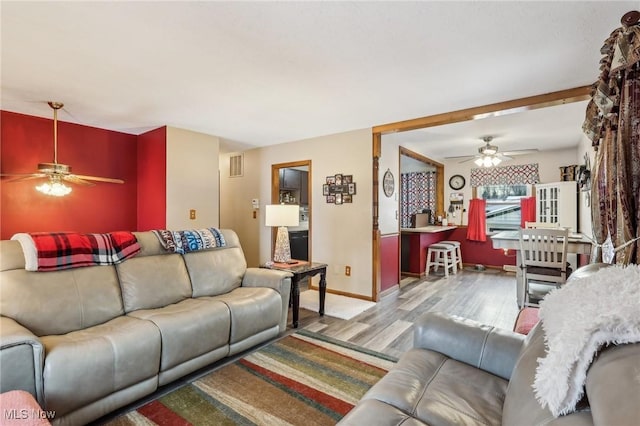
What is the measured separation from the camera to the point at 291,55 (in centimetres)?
216

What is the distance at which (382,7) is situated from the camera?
166 centimetres

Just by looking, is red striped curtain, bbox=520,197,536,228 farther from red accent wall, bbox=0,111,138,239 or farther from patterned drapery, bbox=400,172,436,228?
red accent wall, bbox=0,111,138,239

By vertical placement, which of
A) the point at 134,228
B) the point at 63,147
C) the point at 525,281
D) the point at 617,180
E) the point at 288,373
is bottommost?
the point at 288,373

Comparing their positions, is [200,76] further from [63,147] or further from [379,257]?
[379,257]

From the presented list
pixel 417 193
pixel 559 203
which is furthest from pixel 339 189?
pixel 559 203

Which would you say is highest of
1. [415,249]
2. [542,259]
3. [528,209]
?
[528,209]

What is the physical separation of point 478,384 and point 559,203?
5132mm

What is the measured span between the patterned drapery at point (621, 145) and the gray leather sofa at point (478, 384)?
2.09 ft

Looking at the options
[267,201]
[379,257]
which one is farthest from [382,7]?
[267,201]

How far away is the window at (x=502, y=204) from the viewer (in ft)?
20.6

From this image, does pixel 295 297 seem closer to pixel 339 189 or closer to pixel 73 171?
pixel 339 189

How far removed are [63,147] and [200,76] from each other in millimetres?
2411

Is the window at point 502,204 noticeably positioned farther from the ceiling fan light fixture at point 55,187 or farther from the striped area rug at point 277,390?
the ceiling fan light fixture at point 55,187

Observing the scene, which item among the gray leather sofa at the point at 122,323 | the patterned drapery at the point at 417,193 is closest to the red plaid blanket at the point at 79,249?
the gray leather sofa at the point at 122,323
